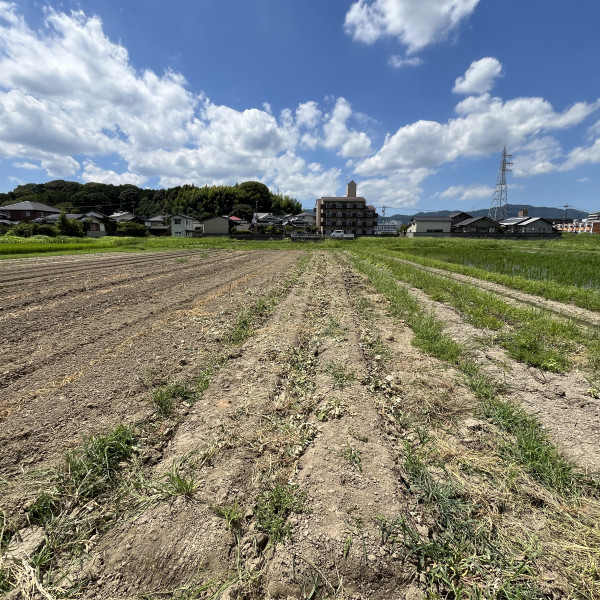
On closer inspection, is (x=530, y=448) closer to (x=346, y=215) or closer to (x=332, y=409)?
(x=332, y=409)

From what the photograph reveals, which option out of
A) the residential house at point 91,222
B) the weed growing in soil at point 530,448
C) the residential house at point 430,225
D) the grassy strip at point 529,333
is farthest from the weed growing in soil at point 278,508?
the residential house at point 430,225

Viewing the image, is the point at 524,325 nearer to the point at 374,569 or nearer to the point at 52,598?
the point at 374,569

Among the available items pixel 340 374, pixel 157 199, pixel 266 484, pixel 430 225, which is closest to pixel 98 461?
pixel 266 484

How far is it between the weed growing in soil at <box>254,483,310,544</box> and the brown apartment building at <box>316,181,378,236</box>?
70.1 m

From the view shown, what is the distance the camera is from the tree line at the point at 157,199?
274 ft

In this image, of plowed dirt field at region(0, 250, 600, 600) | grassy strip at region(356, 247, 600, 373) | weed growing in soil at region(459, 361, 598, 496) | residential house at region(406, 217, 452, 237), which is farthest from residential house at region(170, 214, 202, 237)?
weed growing in soil at region(459, 361, 598, 496)

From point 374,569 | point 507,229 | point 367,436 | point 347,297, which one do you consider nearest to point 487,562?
point 374,569

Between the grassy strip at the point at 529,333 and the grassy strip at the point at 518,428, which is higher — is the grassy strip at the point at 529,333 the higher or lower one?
the higher one

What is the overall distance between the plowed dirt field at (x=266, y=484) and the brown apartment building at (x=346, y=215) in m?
68.6

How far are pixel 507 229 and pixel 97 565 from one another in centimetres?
8240

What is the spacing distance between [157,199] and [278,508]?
111564 millimetres

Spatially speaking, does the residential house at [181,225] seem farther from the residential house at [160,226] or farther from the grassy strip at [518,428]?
the grassy strip at [518,428]

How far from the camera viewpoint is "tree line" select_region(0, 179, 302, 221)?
83.4 m

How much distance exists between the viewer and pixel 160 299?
305 inches
